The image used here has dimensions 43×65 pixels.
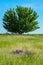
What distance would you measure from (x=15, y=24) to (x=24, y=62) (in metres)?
49.3

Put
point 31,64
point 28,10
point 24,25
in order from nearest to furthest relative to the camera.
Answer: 1. point 31,64
2. point 24,25
3. point 28,10

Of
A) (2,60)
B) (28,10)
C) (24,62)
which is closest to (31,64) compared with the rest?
(24,62)

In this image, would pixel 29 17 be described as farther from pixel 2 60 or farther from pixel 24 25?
pixel 2 60

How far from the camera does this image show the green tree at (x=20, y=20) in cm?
5856

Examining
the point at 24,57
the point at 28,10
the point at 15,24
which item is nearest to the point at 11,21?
the point at 15,24

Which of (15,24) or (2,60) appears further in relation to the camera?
(15,24)

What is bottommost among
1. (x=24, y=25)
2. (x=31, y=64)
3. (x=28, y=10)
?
(x=31, y=64)

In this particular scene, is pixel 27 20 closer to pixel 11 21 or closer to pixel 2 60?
pixel 11 21

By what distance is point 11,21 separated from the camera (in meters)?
60.1

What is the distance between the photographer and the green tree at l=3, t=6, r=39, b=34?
2306 inches

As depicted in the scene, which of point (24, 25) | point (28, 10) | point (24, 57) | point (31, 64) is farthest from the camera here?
point (28, 10)

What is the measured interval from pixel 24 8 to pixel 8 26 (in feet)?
25.3

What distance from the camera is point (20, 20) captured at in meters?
59.2

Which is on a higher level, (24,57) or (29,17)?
(29,17)
